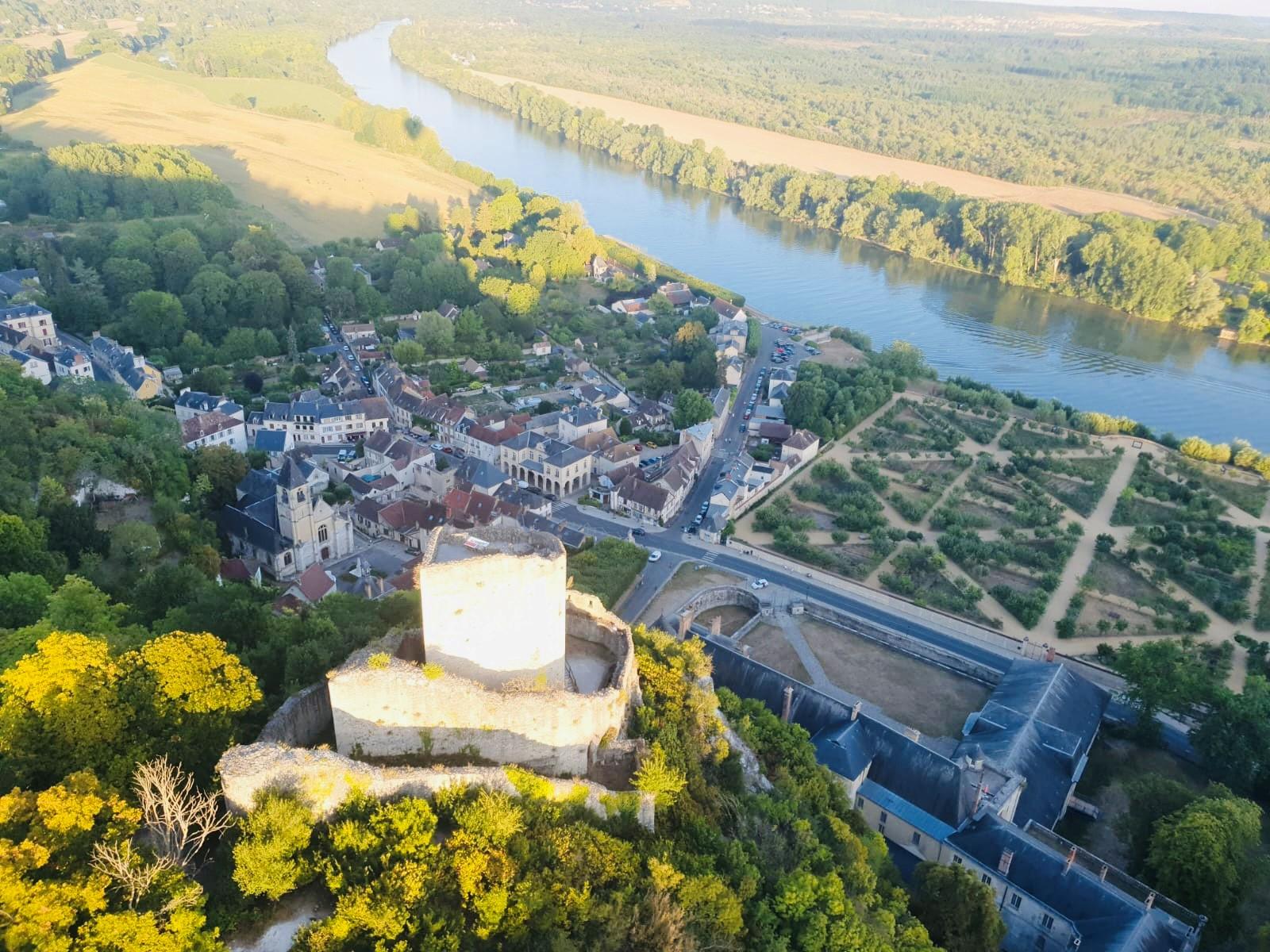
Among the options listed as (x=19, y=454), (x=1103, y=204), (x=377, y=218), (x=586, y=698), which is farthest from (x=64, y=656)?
(x=1103, y=204)

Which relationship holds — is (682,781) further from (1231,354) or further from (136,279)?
(1231,354)

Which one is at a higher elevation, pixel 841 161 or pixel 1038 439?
pixel 841 161

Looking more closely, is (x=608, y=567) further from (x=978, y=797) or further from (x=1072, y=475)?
(x=1072, y=475)

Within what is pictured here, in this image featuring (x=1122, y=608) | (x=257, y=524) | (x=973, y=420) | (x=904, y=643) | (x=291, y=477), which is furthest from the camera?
(x=973, y=420)

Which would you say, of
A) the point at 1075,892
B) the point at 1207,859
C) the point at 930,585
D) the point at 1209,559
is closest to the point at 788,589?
the point at 930,585

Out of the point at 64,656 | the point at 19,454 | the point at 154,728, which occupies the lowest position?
the point at 19,454

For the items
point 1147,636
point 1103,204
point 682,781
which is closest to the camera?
point 682,781
